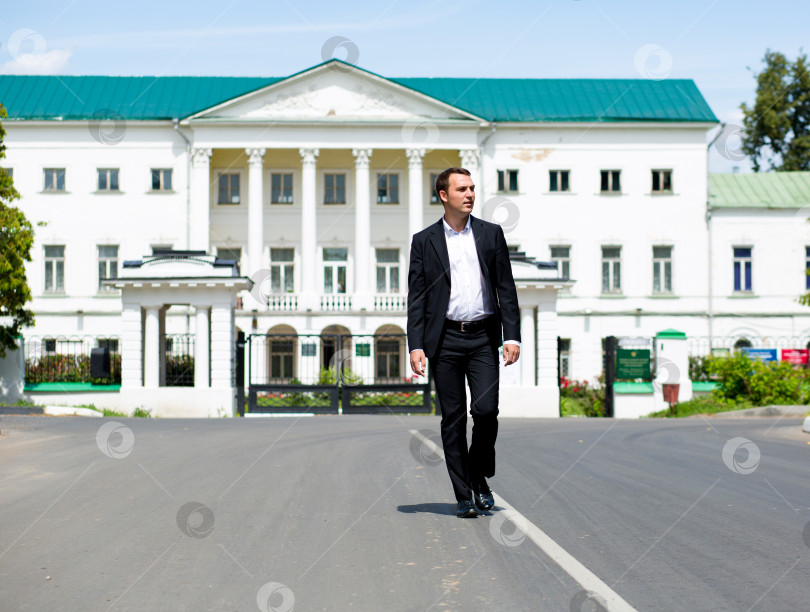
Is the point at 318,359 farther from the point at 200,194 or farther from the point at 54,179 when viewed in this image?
the point at 54,179

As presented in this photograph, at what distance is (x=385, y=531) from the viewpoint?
6551mm

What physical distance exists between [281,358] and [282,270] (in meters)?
4.73

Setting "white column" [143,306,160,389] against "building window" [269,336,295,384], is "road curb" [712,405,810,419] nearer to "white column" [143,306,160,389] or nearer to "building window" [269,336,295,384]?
"white column" [143,306,160,389]

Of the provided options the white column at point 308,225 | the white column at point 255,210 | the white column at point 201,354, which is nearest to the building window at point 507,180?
the white column at point 308,225

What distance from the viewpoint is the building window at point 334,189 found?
49.7 m

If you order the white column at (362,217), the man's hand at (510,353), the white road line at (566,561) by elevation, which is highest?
the white column at (362,217)

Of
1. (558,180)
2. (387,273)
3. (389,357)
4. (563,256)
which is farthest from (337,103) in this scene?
(563,256)

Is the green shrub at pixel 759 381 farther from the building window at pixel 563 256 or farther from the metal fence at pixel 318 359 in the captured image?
the building window at pixel 563 256

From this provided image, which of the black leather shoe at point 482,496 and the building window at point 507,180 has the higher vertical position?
the building window at point 507,180

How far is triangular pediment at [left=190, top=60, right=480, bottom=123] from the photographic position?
1864 inches

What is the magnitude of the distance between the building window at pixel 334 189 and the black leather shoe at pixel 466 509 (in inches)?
1704

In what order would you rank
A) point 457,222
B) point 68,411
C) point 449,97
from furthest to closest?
point 449,97
point 68,411
point 457,222

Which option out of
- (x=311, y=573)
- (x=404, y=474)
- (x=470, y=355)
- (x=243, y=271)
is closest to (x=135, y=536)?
(x=311, y=573)

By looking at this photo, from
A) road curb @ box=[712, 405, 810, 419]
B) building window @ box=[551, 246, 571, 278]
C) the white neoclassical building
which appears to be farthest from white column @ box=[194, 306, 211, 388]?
building window @ box=[551, 246, 571, 278]
